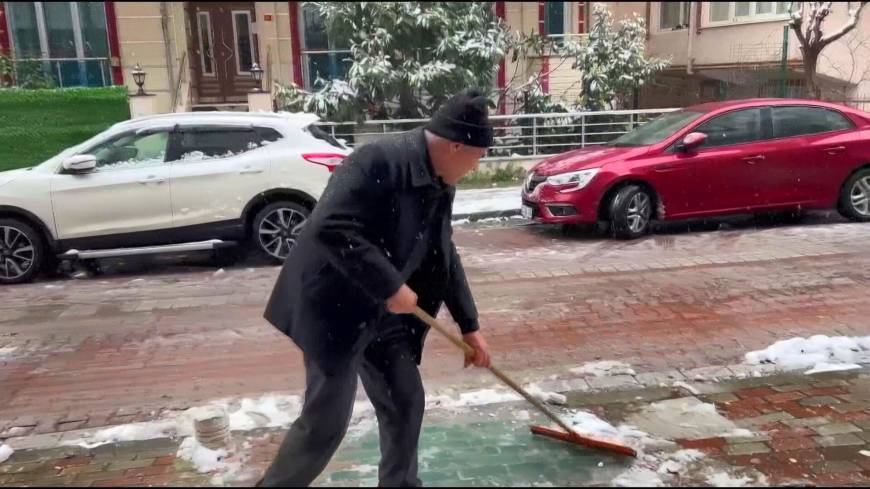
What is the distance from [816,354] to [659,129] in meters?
4.89

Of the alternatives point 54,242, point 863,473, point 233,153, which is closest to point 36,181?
point 54,242

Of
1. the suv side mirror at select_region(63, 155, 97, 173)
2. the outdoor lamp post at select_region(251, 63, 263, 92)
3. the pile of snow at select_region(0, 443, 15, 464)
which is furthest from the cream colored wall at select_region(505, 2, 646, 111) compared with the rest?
the pile of snow at select_region(0, 443, 15, 464)

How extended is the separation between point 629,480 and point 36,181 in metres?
6.67

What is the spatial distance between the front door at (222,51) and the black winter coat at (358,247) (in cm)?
1524

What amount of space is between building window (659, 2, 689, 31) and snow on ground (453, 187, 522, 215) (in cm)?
940

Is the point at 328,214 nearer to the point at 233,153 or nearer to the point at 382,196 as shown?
the point at 382,196

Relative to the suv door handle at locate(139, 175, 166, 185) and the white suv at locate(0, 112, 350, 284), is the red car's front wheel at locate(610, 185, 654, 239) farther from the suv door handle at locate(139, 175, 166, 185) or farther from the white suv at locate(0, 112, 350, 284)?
the suv door handle at locate(139, 175, 166, 185)

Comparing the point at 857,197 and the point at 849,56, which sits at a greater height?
the point at 849,56

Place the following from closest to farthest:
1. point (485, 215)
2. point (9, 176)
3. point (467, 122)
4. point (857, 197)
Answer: point (467, 122) → point (9, 176) → point (857, 197) → point (485, 215)

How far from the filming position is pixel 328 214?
8.64 feet

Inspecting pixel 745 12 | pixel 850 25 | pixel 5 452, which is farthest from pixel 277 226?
pixel 745 12

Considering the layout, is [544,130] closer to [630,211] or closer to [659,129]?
[659,129]

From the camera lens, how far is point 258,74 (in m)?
14.9

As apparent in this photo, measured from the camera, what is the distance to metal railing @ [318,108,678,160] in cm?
1345
